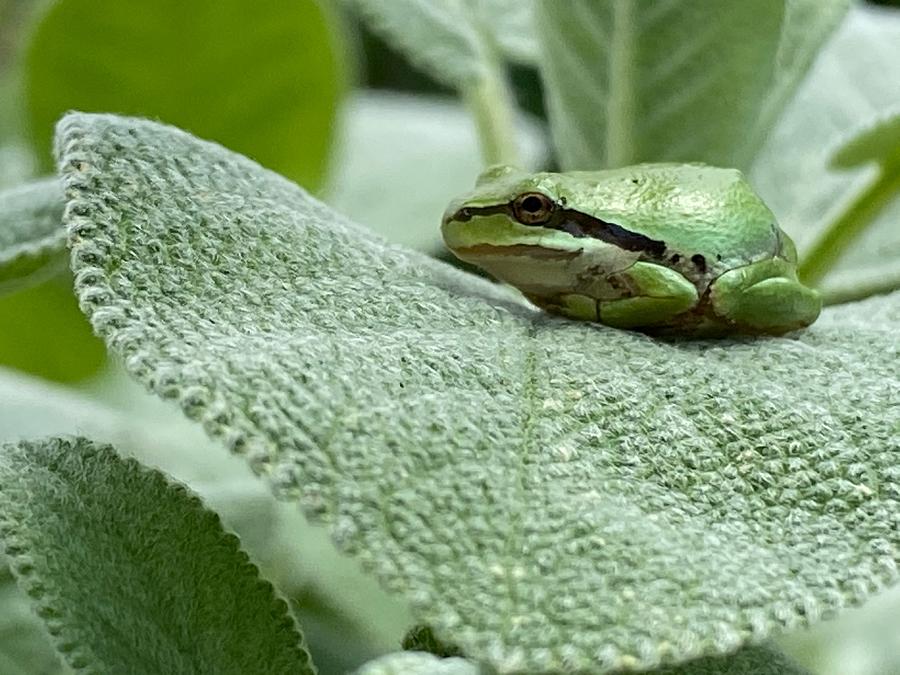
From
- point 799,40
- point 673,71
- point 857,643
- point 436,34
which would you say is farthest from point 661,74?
point 857,643

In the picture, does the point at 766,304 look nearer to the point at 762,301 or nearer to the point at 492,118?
the point at 762,301

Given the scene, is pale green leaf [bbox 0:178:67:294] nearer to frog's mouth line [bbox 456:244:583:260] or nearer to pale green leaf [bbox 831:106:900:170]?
frog's mouth line [bbox 456:244:583:260]

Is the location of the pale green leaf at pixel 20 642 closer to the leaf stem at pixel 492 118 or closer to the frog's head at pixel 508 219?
the frog's head at pixel 508 219

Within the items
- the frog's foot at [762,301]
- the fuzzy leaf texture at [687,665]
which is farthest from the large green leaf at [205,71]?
the fuzzy leaf texture at [687,665]

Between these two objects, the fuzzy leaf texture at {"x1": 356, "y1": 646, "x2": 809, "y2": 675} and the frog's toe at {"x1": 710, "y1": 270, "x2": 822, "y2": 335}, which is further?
the frog's toe at {"x1": 710, "y1": 270, "x2": 822, "y2": 335}

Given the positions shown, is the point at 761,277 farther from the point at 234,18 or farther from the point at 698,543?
the point at 234,18

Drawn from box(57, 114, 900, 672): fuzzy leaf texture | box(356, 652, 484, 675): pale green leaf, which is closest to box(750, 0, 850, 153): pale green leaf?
box(57, 114, 900, 672): fuzzy leaf texture
